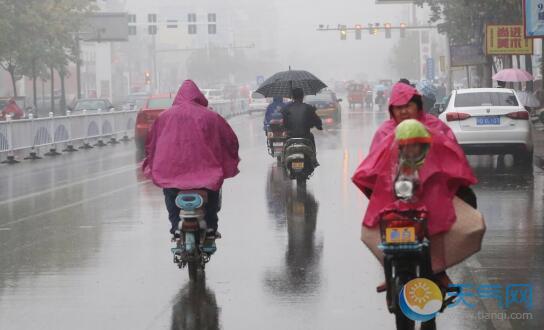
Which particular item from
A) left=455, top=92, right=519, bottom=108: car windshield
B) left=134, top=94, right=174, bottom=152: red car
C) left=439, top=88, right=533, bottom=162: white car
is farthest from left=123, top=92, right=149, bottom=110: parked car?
left=439, top=88, right=533, bottom=162: white car

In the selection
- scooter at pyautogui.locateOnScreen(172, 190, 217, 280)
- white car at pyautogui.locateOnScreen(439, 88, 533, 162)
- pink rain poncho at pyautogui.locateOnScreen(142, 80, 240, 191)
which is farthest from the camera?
white car at pyautogui.locateOnScreen(439, 88, 533, 162)

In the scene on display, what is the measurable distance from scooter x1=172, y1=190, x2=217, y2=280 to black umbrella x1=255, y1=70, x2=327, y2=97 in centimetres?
1148

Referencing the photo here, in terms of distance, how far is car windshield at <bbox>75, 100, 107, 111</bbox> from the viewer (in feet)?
163

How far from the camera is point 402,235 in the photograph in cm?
710

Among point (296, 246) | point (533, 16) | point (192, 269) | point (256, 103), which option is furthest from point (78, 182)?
point (256, 103)

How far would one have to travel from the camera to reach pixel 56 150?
33219 mm

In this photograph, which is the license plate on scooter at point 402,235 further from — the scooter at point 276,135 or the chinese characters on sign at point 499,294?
the scooter at point 276,135

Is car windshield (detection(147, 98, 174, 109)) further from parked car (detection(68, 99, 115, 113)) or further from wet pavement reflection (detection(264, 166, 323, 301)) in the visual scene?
parked car (detection(68, 99, 115, 113))

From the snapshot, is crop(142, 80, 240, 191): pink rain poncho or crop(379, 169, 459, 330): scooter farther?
crop(142, 80, 240, 191): pink rain poncho

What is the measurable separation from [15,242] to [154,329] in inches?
215

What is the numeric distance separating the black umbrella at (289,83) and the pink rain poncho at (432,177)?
14259mm

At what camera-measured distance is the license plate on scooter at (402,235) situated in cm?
709

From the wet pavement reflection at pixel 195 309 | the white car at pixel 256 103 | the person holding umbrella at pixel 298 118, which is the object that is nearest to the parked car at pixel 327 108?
the white car at pixel 256 103

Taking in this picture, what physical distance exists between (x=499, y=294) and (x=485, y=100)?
1341 centimetres
